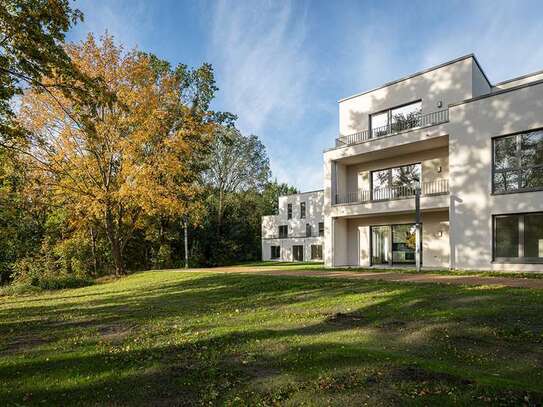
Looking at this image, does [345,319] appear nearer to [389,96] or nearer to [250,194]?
[389,96]

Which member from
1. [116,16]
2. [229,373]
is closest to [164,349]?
[229,373]

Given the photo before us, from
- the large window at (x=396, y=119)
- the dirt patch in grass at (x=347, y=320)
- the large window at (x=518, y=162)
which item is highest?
the large window at (x=396, y=119)

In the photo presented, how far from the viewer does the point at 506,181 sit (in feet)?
49.8

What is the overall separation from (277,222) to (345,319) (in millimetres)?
33808

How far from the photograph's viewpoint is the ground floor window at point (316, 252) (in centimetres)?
3681

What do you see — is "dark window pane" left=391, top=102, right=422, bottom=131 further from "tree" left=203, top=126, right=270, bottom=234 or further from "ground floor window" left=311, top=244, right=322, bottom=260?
"tree" left=203, top=126, right=270, bottom=234

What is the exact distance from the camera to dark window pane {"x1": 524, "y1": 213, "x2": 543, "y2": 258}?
14.3 meters

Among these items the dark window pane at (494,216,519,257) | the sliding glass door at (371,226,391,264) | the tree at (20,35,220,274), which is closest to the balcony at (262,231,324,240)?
the sliding glass door at (371,226,391,264)

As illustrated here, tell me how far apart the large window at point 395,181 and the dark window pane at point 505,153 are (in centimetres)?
420

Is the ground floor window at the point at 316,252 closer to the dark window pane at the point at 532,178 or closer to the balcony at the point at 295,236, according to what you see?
the balcony at the point at 295,236

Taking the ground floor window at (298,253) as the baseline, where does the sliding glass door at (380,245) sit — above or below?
above

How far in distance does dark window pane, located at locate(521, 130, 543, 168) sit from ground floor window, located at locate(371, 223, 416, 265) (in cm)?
615

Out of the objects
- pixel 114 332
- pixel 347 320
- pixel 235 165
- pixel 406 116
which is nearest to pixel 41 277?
pixel 114 332

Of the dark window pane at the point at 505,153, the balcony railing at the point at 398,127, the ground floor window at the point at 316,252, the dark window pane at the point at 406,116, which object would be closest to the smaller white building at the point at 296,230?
the ground floor window at the point at 316,252
